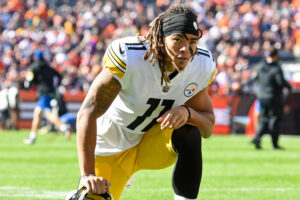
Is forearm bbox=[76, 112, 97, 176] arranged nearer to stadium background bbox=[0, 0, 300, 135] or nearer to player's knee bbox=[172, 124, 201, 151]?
player's knee bbox=[172, 124, 201, 151]

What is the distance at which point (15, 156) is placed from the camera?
1077 cm

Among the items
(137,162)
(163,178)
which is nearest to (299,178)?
(163,178)

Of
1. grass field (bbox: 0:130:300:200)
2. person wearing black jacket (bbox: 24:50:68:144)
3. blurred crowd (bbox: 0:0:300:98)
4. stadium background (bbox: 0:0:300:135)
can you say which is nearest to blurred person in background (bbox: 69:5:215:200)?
grass field (bbox: 0:130:300:200)

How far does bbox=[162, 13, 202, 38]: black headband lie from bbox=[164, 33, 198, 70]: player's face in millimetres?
27

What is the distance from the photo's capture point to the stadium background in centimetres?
1902

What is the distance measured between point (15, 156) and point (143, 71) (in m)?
7.01

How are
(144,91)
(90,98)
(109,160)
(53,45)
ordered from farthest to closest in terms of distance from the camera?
(53,45)
(109,160)
(144,91)
(90,98)

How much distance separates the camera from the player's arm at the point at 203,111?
14.2 ft

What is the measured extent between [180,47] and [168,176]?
432cm

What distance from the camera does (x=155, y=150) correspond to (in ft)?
14.8

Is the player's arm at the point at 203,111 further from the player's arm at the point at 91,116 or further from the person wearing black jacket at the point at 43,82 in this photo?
the person wearing black jacket at the point at 43,82

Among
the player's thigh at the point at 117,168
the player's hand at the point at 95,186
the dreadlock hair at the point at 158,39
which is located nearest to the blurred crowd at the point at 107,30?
the player's thigh at the point at 117,168

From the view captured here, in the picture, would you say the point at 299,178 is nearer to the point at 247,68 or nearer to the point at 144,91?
the point at 144,91

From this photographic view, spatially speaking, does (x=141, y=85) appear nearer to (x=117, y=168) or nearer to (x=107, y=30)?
(x=117, y=168)
